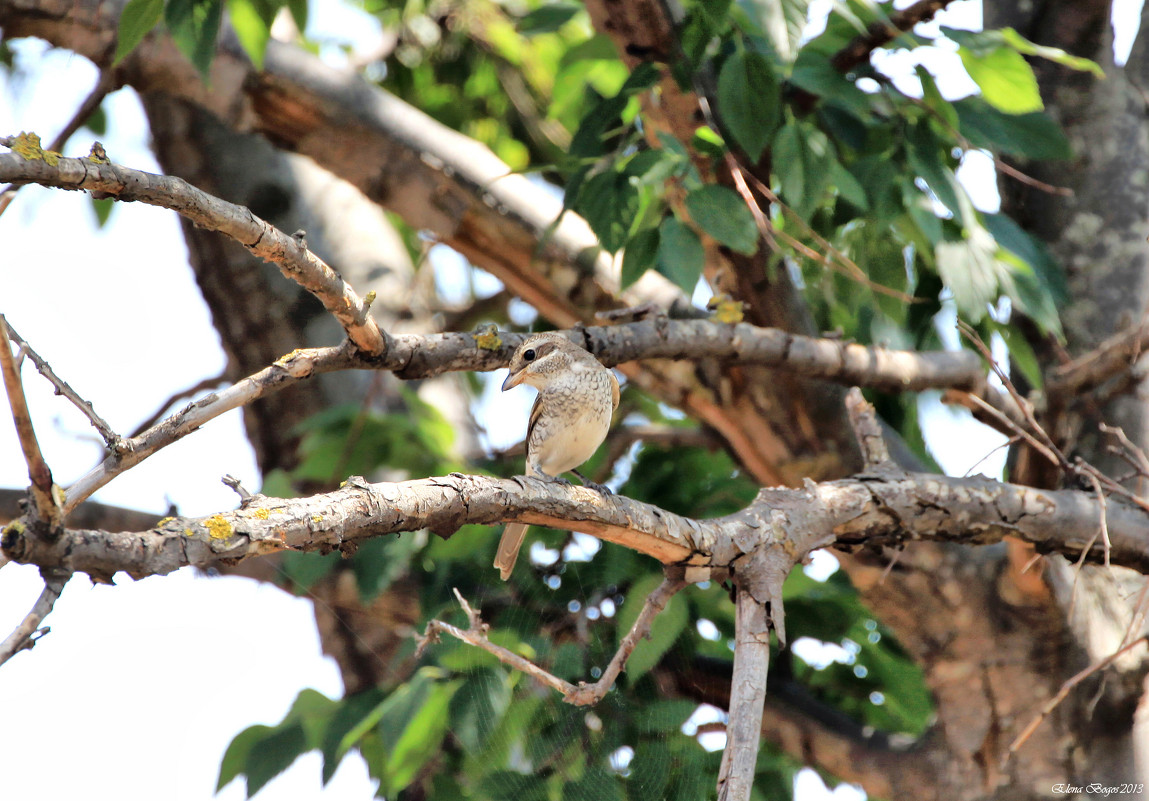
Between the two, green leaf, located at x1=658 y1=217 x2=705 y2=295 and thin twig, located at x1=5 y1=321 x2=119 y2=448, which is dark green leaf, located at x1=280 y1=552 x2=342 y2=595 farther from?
thin twig, located at x1=5 y1=321 x2=119 y2=448

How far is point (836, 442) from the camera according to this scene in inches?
145

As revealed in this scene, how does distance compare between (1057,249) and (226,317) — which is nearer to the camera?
(1057,249)

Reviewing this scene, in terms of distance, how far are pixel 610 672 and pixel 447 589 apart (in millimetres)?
2030

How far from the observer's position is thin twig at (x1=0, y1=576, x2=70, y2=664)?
1.06 metres

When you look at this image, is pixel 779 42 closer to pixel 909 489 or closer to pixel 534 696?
pixel 909 489

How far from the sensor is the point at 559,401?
2.78 metres

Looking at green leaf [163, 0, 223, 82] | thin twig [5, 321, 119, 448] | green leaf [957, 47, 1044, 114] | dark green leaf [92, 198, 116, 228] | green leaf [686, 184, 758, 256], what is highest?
dark green leaf [92, 198, 116, 228]

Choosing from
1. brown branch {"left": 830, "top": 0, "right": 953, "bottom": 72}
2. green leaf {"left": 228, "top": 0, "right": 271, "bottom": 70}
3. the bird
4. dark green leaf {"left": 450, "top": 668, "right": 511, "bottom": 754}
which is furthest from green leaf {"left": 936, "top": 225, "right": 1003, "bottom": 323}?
green leaf {"left": 228, "top": 0, "right": 271, "bottom": 70}

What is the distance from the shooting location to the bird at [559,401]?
2639 mm

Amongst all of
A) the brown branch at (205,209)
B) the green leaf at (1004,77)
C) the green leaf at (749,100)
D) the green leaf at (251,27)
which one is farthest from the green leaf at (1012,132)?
the green leaf at (251,27)

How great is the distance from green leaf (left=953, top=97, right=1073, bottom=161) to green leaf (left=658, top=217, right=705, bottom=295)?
3.45 feet

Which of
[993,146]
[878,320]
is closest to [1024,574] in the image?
[878,320]

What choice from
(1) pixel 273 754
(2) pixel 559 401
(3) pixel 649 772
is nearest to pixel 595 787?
A: (3) pixel 649 772

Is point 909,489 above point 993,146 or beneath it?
beneath
